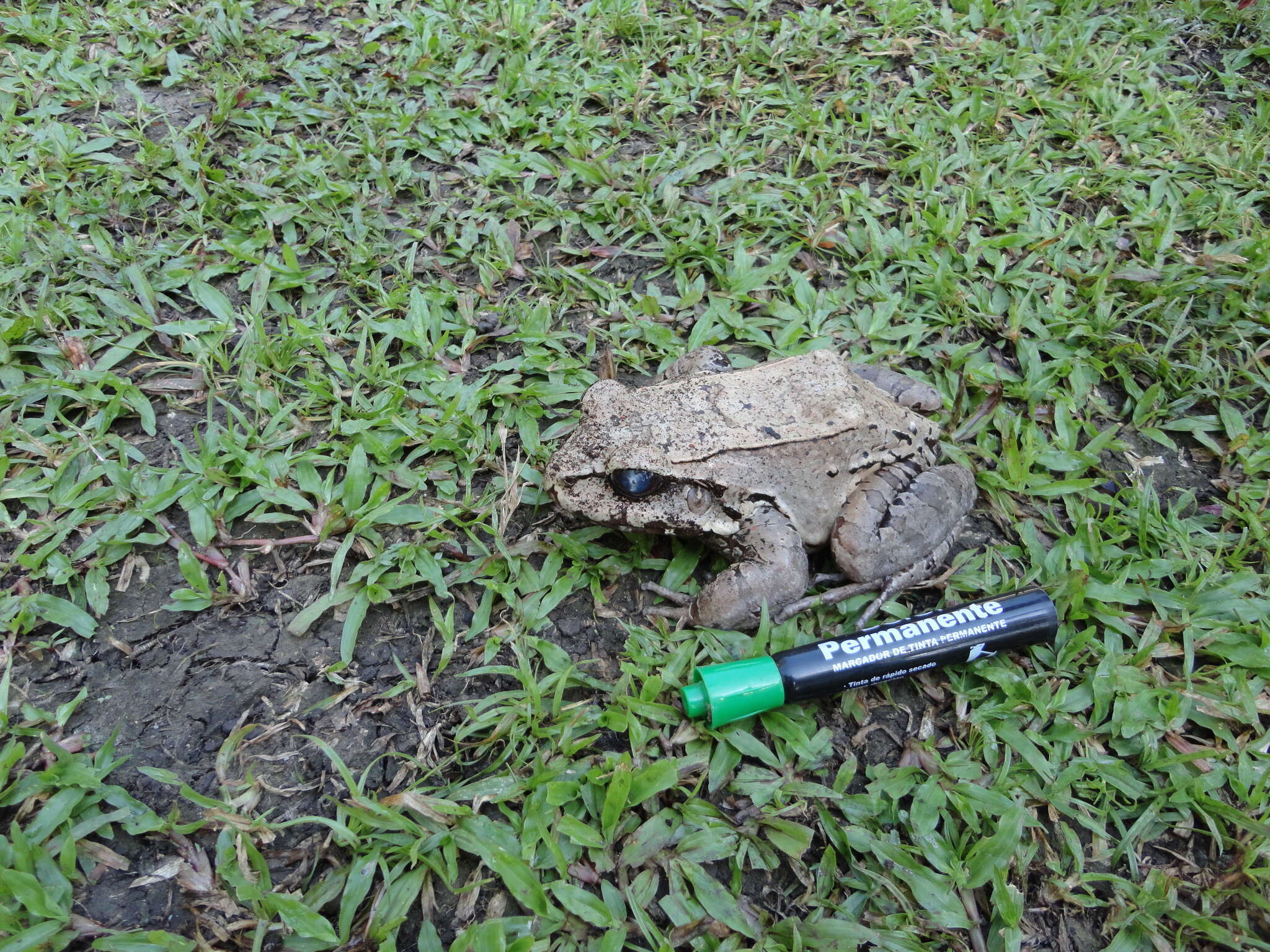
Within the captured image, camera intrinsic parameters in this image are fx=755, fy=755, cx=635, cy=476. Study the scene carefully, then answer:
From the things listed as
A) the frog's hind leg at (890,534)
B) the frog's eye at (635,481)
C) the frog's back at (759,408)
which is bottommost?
the frog's hind leg at (890,534)

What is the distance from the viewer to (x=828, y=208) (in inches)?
168

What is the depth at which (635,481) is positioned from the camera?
2.92 metres

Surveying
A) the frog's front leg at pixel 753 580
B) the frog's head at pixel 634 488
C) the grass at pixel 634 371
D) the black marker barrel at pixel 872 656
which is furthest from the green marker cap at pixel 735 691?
the frog's head at pixel 634 488

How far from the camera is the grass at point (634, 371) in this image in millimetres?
2389

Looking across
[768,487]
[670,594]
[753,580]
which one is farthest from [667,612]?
[768,487]

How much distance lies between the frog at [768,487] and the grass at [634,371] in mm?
164

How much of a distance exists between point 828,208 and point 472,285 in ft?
6.68

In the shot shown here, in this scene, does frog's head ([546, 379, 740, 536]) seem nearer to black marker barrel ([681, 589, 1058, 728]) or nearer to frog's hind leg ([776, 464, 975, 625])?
frog's hind leg ([776, 464, 975, 625])

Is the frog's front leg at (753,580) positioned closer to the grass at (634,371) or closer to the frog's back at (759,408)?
the grass at (634,371)

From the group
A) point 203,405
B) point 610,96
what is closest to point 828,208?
point 610,96

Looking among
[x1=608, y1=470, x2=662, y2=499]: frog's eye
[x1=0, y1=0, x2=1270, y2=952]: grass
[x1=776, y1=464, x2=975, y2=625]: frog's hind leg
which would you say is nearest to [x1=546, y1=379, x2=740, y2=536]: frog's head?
[x1=608, y1=470, x2=662, y2=499]: frog's eye

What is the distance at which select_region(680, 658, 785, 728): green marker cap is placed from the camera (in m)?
2.54

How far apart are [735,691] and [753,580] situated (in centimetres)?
46

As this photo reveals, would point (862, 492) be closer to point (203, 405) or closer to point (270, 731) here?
point (270, 731)
